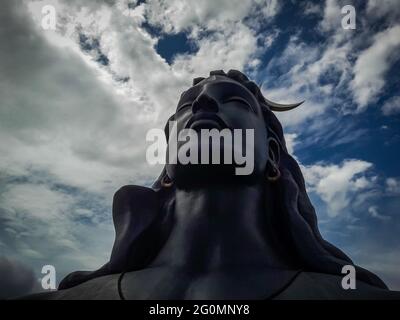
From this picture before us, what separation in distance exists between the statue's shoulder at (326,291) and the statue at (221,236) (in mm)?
11

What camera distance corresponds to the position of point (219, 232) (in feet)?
15.0

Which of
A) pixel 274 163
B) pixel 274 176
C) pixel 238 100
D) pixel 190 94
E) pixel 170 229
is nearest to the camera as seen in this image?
pixel 170 229

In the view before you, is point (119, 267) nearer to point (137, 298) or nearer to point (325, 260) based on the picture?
point (137, 298)

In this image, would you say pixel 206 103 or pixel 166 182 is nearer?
pixel 206 103

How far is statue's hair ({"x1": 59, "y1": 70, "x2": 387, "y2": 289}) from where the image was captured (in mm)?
4637

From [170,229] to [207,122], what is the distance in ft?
4.97

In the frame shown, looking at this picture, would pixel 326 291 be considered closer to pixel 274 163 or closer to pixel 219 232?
pixel 219 232

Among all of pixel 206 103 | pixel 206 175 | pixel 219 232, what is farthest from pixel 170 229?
pixel 206 103

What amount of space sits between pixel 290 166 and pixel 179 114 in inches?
77.2

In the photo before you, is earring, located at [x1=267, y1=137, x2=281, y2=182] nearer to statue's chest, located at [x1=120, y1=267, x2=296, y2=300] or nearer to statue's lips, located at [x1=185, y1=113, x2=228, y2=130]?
statue's lips, located at [x1=185, y1=113, x2=228, y2=130]

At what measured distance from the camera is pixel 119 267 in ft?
15.7

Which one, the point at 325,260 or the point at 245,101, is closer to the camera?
the point at 325,260

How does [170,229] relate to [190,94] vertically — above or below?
below

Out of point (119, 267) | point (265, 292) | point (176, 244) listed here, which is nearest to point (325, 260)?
point (265, 292)
